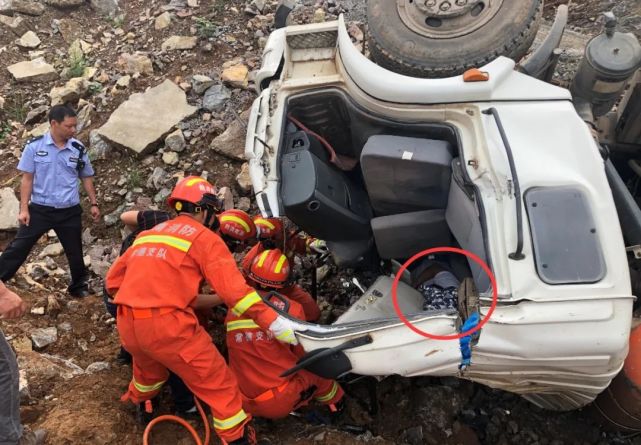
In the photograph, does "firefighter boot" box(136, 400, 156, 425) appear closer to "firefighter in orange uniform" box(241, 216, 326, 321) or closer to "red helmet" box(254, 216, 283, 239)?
"firefighter in orange uniform" box(241, 216, 326, 321)

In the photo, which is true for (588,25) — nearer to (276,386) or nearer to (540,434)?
(540,434)

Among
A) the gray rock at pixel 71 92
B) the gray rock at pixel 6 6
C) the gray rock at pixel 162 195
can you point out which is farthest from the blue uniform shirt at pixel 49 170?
the gray rock at pixel 6 6

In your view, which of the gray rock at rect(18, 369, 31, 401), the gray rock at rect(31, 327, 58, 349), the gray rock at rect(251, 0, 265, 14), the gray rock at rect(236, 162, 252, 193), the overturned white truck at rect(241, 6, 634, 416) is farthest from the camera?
the gray rock at rect(251, 0, 265, 14)

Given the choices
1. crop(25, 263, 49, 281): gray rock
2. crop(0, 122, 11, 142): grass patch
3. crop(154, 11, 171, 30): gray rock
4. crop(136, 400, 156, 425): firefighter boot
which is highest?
crop(154, 11, 171, 30): gray rock

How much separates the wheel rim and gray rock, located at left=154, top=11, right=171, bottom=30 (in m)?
4.29

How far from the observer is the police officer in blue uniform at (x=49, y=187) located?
4.30 m

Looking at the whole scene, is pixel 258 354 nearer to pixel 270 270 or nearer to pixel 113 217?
pixel 270 270

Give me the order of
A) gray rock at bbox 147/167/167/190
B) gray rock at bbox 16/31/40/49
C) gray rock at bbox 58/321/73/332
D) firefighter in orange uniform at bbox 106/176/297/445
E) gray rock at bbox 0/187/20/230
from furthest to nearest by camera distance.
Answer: gray rock at bbox 16/31/40/49, gray rock at bbox 147/167/167/190, gray rock at bbox 0/187/20/230, gray rock at bbox 58/321/73/332, firefighter in orange uniform at bbox 106/176/297/445

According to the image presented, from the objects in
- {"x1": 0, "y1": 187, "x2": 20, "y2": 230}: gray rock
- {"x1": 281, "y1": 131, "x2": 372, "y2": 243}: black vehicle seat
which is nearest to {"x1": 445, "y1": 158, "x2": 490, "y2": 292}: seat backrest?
{"x1": 281, "y1": 131, "x2": 372, "y2": 243}: black vehicle seat

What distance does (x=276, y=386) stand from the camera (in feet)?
10.5

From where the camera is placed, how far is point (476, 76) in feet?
10.2

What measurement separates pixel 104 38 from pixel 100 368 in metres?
4.81

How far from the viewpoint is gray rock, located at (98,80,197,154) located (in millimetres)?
5691

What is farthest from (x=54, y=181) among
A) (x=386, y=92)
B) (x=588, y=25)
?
(x=588, y=25)
